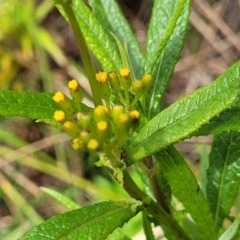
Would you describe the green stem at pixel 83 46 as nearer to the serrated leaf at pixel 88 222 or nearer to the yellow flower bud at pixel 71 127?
the yellow flower bud at pixel 71 127

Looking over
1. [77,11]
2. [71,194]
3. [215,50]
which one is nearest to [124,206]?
[77,11]

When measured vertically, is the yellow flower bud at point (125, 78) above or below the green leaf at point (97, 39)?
Result: below

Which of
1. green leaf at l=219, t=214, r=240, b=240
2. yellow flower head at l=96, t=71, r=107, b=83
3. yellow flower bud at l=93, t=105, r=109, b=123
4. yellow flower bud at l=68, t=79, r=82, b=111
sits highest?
yellow flower bud at l=68, t=79, r=82, b=111

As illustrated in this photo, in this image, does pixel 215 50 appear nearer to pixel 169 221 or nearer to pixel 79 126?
pixel 169 221

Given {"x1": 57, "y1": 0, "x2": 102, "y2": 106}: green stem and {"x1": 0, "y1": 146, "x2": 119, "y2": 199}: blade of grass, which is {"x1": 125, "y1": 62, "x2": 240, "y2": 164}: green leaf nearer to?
{"x1": 57, "y1": 0, "x2": 102, "y2": 106}: green stem

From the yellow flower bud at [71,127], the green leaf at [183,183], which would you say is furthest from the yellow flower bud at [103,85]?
the green leaf at [183,183]

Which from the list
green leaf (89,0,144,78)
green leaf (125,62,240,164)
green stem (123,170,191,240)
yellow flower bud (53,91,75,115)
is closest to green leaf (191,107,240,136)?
green leaf (125,62,240,164)
